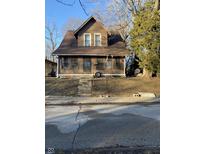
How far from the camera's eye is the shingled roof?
674 inches

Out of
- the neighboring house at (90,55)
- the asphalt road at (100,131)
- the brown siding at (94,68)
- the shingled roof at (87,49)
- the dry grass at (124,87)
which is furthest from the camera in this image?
the brown siding at (94,68)

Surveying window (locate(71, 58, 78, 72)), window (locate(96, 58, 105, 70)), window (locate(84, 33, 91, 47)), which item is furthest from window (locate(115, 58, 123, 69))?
window (locate(71, 58, 78, 72))

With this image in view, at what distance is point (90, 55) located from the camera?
17188mm

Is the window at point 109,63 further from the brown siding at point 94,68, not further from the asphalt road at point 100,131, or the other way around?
the asphalt road at point 100,131

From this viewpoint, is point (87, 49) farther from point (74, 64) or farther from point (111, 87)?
point (111, 87)

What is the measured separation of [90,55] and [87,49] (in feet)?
1.89

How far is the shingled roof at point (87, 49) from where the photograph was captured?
17.1 meters

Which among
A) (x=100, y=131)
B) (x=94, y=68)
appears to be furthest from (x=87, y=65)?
(x=100, y=131)

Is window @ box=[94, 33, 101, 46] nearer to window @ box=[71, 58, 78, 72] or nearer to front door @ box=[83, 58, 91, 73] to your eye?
front door @ box=[83, 58, 91, 73]

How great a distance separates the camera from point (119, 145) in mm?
3508

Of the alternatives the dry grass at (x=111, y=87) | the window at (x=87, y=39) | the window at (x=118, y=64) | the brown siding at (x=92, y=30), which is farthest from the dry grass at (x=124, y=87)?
the brown siding at (x=92, y=30)
